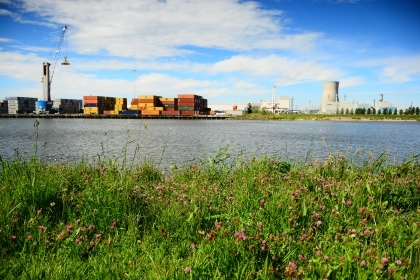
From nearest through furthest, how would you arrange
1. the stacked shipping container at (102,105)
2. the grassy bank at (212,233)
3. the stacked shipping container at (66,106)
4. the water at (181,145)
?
the grassy bank at (212,233) < the water at (181,145) < the stacked shipping container at (102,105) < the stacked shipping container at (66,106)

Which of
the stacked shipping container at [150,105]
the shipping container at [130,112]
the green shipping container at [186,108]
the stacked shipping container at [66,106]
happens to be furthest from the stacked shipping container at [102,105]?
the green shipping container at [186,108]

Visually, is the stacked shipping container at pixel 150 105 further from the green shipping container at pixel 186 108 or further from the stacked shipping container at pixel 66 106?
the stacked shipping container at pixel 66 106

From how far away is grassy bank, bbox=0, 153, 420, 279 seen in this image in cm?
305

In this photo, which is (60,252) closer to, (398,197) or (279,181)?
(279,181)

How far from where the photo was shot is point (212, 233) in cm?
353

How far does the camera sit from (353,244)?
3381mm

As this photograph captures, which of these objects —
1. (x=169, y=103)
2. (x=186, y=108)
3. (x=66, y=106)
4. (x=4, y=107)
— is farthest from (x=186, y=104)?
(x=4, y=107)

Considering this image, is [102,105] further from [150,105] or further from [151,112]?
[151,112]

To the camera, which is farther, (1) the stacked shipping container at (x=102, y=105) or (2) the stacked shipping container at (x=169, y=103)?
(2) the stacked shipping container at (x=169, y=103)

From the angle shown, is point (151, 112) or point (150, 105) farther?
point (150, 105)

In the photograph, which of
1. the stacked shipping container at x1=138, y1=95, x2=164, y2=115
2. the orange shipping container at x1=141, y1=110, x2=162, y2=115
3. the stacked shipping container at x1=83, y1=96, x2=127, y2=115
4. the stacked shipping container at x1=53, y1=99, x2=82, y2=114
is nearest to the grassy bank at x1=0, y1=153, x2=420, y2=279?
the orange shipping container at x1=141, y1=110, x2=162, y2=115

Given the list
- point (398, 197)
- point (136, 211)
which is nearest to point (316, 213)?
point (398, 197)

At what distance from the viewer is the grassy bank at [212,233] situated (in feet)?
10.0

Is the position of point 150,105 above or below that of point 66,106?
below
